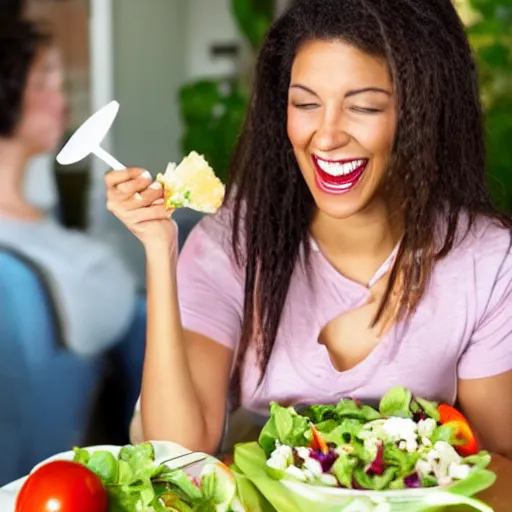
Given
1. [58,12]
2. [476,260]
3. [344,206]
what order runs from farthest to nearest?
[58,12], [476,260], [344,206]

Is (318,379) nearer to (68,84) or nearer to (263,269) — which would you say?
(263,269)

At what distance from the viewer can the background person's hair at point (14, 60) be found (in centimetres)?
187

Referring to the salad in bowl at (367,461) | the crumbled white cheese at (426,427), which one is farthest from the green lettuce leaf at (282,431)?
the crumbled white cheese at (426,427)

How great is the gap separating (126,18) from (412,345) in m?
1.10

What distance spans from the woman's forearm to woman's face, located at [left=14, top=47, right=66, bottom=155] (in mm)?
911

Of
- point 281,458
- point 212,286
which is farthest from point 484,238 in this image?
point 281,458

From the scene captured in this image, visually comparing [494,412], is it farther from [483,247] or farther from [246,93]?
[246,93]

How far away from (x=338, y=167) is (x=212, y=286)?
0.28 metres

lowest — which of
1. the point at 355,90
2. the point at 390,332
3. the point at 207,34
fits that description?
the point at 390,332

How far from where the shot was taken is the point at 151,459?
0.82m

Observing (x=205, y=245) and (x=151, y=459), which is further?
(x=205, y=245)

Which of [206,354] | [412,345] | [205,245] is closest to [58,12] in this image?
Answer: [205,245]

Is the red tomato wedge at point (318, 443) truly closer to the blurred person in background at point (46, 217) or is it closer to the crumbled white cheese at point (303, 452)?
the crumbled white cheese at point (303, 452)

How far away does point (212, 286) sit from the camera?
1311 millimetres
